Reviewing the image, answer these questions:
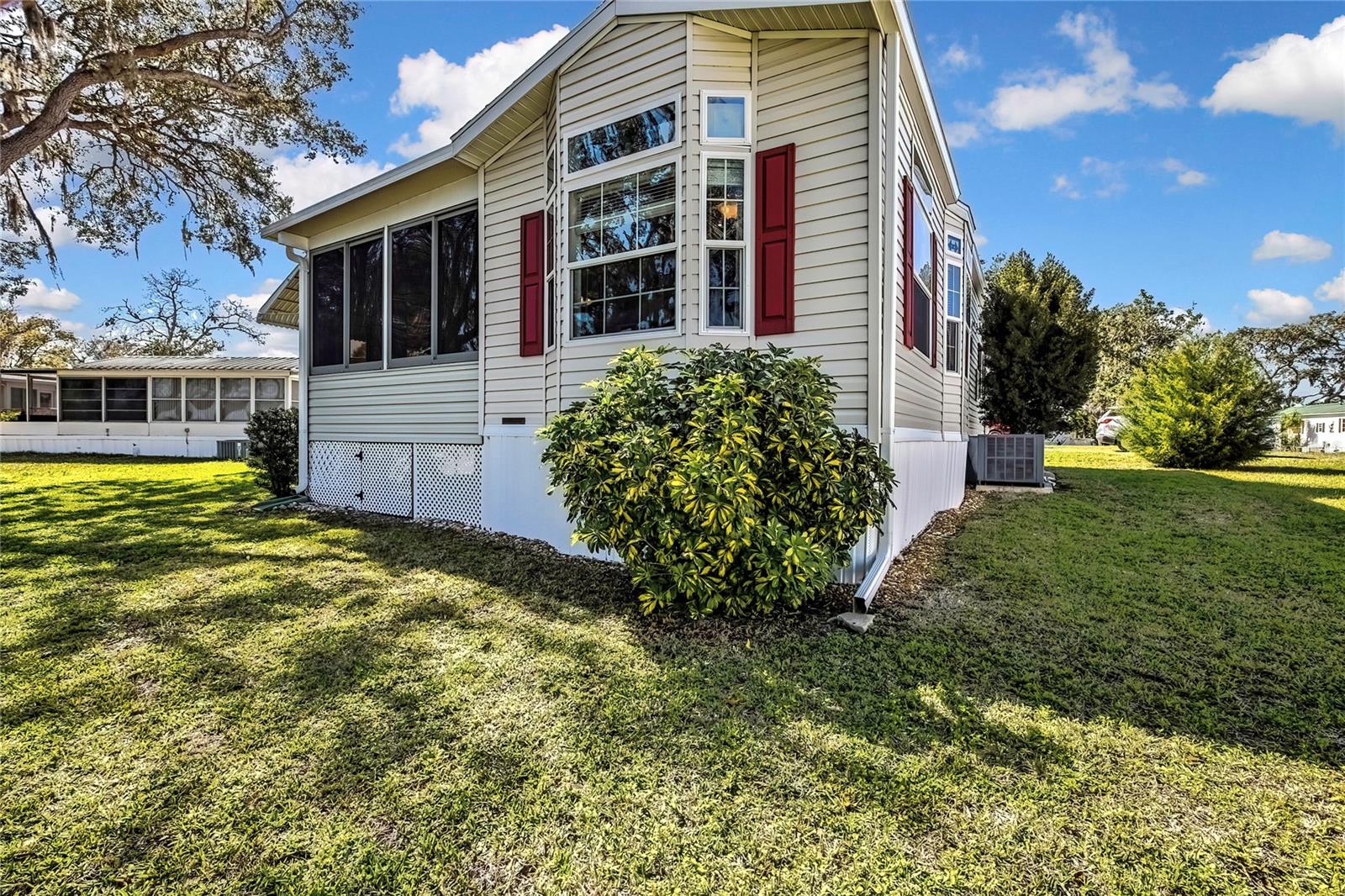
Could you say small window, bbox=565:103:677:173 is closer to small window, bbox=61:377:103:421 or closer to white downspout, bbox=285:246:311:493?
white downspout, bbox=285:246:311:493

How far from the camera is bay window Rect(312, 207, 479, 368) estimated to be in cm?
737

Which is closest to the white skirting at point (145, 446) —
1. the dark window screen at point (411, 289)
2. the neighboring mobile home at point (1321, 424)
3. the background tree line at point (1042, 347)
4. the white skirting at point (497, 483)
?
the white skirting at point (497, 483)

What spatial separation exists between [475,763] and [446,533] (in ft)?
15.0

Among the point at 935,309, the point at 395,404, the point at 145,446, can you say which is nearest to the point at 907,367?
the point at 935,309

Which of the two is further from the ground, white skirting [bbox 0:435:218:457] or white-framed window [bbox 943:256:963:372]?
white-framed window [bbox 943:256:963:372]

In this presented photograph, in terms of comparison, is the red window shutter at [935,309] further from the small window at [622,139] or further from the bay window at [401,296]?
the bay window at [401,296]

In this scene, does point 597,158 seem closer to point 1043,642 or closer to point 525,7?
point 525,7

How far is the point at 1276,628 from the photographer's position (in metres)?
3.81

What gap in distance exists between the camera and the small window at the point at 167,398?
1945 centimetres

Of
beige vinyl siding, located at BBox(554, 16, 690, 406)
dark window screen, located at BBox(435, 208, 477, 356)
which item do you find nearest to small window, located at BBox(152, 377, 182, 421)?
dark window screen, located at BBox(435, 208, 477, 356)

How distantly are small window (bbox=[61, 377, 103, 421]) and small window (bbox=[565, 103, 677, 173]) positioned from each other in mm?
22493

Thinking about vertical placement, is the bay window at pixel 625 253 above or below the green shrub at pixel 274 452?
above

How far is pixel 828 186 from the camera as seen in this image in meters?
4.68

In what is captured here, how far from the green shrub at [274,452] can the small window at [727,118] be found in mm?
7919
